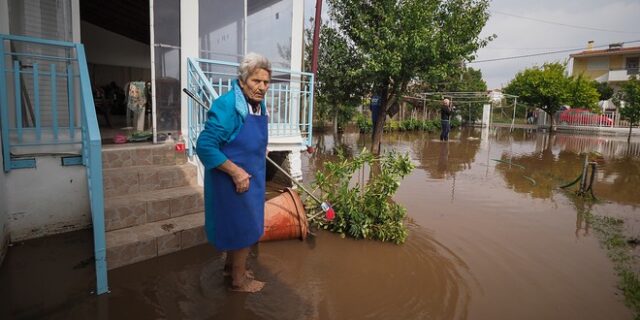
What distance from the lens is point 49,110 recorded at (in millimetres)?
3723

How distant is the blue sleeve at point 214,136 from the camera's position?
208cm

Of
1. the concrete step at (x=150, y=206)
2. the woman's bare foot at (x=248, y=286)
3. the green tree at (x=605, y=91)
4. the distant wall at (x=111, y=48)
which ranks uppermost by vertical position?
the green tree at (x=605, y=91)

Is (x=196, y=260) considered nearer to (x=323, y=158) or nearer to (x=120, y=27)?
(x=323, y=158)

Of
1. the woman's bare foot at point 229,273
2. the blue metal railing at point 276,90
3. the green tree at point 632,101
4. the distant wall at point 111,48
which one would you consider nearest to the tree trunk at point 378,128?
the blue metal railing at point 276,90

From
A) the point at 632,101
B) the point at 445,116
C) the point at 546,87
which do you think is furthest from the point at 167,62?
the point at 546,87

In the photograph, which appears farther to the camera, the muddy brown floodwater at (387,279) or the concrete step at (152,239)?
the concrete step at (152,239)

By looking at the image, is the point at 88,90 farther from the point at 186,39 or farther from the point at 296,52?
the point at 296,52

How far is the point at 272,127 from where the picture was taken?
5.57 meters

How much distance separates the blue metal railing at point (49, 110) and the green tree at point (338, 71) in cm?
616

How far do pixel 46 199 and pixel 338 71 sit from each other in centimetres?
727

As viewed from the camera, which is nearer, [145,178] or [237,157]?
[237,157]

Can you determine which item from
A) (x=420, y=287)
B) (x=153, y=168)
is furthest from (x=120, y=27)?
(x=420, y=287)

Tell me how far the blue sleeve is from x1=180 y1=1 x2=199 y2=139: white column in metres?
2.82

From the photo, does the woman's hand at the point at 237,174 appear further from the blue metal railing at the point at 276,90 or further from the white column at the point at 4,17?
the white column at the point at 4,17
